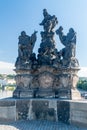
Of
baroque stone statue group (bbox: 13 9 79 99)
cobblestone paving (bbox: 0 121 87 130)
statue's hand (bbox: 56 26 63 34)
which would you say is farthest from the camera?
statue's hand (bbox: 56 26 63 34)

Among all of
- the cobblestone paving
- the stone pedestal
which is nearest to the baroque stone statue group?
the stone pedestal

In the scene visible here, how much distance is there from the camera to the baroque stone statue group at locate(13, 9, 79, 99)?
14.0 m

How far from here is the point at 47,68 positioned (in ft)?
47.0

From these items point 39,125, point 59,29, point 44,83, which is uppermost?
point 59,29

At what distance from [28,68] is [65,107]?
290cm

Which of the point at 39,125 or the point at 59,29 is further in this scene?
the point at 59,29

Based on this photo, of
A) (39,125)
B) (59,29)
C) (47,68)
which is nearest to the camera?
(39,125)

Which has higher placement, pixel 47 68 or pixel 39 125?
pixel 47 68

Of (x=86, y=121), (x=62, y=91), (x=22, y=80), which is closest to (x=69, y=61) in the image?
(x=62, y=91)

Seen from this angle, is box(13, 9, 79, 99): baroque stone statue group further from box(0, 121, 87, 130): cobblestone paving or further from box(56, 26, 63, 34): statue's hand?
box(0, 121, 87, 130): cobblestone paving

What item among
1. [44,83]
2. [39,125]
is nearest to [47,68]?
[44,83]

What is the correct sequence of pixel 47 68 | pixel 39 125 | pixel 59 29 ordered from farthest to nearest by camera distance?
1. pixel 59 29
2. pixel 47 68
3. pixel 39 125

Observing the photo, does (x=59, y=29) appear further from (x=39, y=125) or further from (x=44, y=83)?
(x=39, y=125)

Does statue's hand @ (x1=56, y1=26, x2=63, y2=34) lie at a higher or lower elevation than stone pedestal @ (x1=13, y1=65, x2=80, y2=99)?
higher
